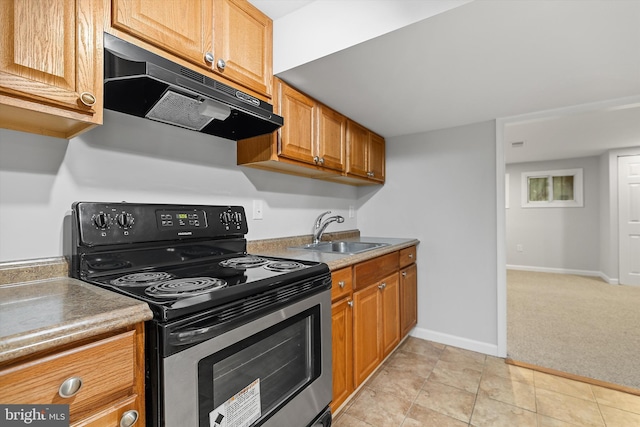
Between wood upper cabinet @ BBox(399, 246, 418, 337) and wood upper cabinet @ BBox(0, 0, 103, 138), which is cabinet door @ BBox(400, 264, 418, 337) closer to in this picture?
wood upper cabinet @ BBox(399, 246, 418, 337)

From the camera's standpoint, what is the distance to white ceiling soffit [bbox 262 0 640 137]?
1250 millimetres

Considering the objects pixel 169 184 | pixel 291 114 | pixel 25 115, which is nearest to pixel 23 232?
pixel 25 115

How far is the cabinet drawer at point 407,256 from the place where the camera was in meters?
2.49

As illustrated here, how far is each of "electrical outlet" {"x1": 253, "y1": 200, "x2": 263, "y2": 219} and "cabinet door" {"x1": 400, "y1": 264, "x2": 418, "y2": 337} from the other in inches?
49.0

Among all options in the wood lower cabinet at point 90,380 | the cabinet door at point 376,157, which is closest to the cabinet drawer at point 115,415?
the wood lower cabinet at point 90,380

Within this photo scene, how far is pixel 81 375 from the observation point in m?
0.68

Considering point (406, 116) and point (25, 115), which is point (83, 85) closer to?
point (25, 115)

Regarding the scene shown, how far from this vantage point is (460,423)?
1.67m

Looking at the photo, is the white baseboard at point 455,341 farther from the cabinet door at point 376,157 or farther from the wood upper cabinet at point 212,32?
the wood upper cabinet at point 212,32

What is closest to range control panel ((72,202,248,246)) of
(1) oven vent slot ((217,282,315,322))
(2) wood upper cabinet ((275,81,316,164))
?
(2) wood upper cabinet ((275,81,316,164))

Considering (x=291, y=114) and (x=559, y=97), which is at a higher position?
(x=559, y=97)

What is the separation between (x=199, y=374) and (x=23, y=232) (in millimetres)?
845

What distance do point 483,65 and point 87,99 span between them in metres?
1.80

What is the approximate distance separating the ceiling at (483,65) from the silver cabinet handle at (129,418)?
5.21ft
